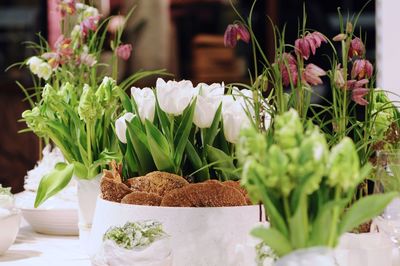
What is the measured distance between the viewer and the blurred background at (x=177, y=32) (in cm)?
497

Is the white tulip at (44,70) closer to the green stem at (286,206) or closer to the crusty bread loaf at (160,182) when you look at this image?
the crusty bread loaf at (160,182)

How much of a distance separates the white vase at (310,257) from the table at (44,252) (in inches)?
30.6

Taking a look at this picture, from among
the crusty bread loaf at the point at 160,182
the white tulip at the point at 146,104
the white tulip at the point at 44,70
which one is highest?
the white tulip at the point at 44,70

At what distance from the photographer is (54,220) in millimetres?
1927

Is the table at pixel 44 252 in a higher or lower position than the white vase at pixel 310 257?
lower

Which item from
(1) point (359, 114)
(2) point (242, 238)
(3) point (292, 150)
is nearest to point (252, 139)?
(3) point (292, 150)

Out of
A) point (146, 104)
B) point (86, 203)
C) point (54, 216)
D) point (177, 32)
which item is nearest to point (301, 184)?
point (146, 104)

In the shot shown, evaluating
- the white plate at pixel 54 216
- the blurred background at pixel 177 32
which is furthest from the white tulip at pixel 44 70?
the blurred background at pixel 177 32

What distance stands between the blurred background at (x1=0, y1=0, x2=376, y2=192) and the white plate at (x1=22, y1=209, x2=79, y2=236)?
2920mm

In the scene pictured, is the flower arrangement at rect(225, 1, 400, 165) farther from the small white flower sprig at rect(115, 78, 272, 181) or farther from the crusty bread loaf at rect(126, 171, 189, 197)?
the crusty bread loaf at rect(126, 171, 189, 197)

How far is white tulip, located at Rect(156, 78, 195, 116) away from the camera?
4.75 feet

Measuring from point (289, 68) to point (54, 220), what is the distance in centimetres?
81

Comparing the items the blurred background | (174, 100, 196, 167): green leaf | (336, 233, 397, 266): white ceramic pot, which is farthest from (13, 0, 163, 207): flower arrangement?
the blurred background

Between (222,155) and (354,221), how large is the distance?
0.54 metres
